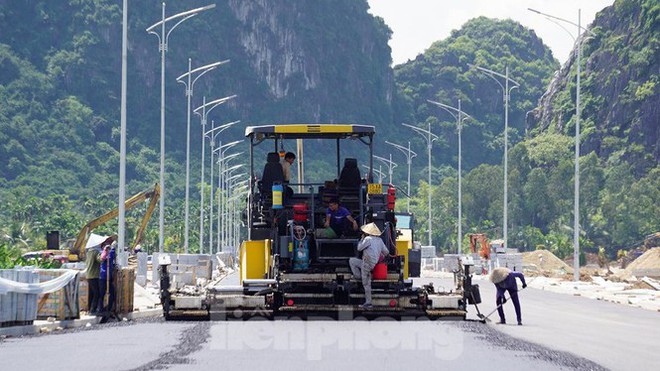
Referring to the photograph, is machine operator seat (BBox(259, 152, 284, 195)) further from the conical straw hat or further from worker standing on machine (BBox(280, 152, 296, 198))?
the conical straw hat

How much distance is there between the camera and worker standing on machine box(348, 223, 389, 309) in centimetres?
2634

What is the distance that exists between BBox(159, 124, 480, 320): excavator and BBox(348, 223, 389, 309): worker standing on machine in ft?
0.90

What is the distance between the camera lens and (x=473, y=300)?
2728 centimetres

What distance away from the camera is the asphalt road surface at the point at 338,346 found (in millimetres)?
19156

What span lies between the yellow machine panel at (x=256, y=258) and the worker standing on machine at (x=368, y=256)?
1901mm

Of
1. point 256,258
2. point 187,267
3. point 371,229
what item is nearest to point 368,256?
point 371,229

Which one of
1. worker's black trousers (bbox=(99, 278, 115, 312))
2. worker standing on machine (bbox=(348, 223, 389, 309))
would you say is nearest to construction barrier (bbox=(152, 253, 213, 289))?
worker's black trousers (bbox=(99, 278, 115, 312))

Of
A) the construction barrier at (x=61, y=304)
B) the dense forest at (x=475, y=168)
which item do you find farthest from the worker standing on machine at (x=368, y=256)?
the dense forest at (x=475, y=168)

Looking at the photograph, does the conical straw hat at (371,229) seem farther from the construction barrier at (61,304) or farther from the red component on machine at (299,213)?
the construction barrier at (61,304)

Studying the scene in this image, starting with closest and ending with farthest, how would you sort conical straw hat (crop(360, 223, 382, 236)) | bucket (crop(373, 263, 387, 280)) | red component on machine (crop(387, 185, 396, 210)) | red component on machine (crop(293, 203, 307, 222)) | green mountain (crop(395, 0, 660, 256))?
conical straw hat (crop(360, 223, 382, 236))
bucket (crop(373, 263, 387, 280))
red component on machine (crop(293, 203, 307, 222))
red component on machine (crop(387, 185, 396, 210))
green mountain (crop(395, 0, 660, 256))

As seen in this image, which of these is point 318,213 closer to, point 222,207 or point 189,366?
point 189,366

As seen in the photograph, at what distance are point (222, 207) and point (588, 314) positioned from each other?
283 ft

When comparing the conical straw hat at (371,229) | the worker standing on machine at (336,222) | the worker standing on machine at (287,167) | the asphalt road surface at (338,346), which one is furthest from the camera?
the worker standing on machine at (287,167)

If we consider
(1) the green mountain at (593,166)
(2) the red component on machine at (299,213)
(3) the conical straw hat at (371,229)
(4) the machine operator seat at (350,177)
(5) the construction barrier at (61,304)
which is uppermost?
(1) the green mountain at (593,166)
